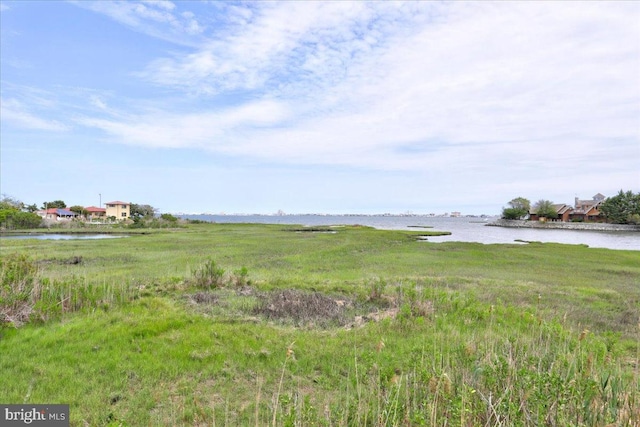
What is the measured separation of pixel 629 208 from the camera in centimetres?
9806

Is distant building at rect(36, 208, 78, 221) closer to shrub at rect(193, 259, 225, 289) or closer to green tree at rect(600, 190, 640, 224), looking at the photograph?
shrub at rect(193, 259, 225, 289)

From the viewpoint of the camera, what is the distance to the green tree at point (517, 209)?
5133 inches

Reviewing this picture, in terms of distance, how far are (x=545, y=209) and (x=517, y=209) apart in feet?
31.3

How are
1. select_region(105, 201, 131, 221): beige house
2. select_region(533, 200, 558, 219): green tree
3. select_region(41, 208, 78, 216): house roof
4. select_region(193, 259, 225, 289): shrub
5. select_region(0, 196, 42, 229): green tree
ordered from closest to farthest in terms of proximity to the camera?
select_region(193, 259, 225, 289): shrub, select_region(0, 196, 42, 229): green tree, select_region(41, 208, 78, 216): house roof, select_region(105, 201, 131, 221): beige house, select_region(533, 200, 558, 219): green tree

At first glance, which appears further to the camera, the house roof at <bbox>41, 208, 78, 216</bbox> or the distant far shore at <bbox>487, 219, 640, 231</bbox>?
the house roof at <bbox>41, 208, 78, 216</bbox>

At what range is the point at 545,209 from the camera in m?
123

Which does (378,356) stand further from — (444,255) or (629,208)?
(629,208)

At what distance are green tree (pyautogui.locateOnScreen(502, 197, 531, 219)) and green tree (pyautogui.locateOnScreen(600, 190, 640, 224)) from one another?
2879 centimetres

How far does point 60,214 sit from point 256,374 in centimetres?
12059

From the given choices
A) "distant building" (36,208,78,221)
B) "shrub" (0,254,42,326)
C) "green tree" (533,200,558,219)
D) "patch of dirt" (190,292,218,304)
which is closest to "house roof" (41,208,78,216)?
"distant building" (36,208,78,221)

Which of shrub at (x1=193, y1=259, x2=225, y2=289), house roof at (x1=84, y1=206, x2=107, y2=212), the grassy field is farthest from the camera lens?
house roof at (x1=84, y1=206, x2=107, y2=212)

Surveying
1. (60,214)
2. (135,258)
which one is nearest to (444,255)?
(135,258)

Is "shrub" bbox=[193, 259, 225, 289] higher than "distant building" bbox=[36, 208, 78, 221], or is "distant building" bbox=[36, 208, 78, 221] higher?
"distant building" bbox=[36, 208, 78, 221]

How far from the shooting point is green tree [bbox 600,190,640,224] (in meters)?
96.4
